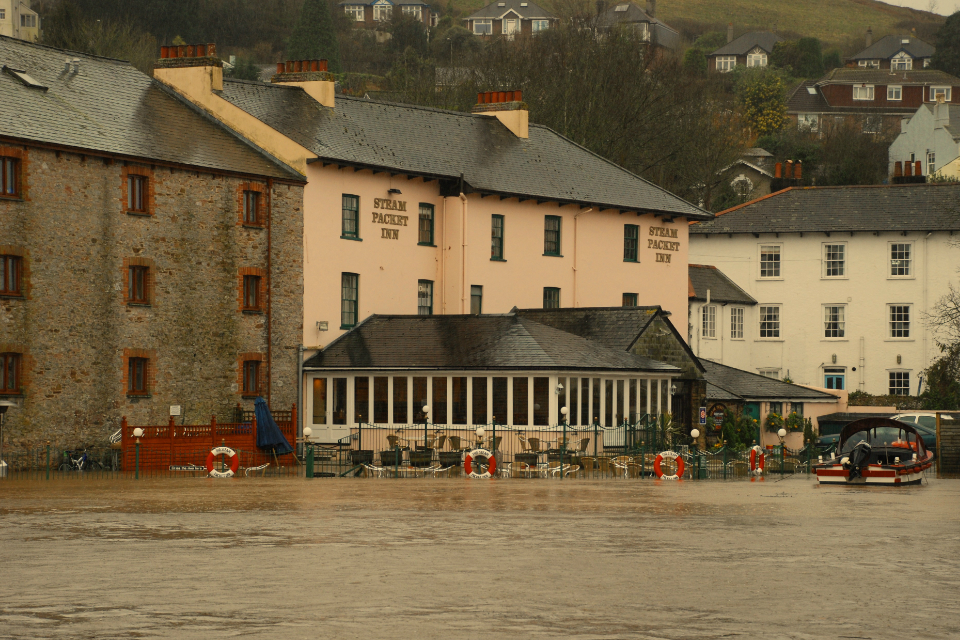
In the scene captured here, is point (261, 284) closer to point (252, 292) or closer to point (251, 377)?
point (252, 292)

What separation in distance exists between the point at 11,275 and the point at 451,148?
17.4 meters

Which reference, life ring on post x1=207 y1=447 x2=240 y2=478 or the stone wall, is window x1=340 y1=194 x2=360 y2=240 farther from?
life ring on post x1=207 y1=447 x2=240 y2=478

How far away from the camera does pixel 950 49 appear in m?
144

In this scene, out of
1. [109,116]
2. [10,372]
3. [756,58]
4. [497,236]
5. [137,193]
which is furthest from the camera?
[756,58]

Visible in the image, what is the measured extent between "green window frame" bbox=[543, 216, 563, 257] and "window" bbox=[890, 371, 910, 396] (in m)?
17.9

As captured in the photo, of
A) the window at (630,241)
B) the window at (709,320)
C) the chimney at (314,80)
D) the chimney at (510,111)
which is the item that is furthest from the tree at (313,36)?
the chimney at (314,80)

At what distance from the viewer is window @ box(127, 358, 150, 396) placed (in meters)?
38.8

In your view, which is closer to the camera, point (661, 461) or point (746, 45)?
point (661, 461)

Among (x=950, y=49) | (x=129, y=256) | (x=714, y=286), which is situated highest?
(x=950, y=49)

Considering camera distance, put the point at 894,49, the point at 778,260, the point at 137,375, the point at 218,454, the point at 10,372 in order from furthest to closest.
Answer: the point at 894,49
the point at 778,260
the point at 137,375
the point at 218,454
the point at 10,372

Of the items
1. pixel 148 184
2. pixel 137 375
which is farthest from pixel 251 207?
pixel 137 375

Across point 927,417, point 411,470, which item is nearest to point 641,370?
point 411,470

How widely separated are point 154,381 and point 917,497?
2006 centimetres

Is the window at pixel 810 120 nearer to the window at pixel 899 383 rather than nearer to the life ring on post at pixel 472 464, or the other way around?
the window at pixel 899 383
